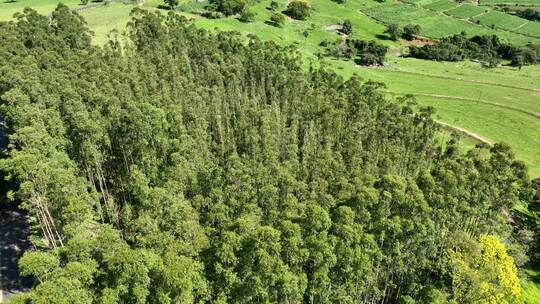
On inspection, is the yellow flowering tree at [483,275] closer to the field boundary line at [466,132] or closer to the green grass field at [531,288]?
the green grass field at [531,288]

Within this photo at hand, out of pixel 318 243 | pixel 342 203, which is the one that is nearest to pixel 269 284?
pixel 318 243

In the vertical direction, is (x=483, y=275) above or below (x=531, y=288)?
above

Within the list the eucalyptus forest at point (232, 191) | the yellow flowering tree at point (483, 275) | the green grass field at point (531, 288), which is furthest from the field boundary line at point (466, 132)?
the yellow flowering tree at point (483, 275)

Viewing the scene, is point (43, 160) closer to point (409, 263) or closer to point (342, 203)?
point (342, 203)

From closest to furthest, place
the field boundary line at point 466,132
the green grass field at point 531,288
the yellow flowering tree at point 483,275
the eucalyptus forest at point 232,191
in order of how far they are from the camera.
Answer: the eucalyptus forest at point 232,191, the yellow flowering tree at point 483,275, the green grass field at point 531,288, the field boundary line at point 466,132

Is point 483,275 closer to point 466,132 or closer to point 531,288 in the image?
point 531,288

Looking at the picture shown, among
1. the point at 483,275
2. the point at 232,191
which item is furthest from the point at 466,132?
the point at 232,191
